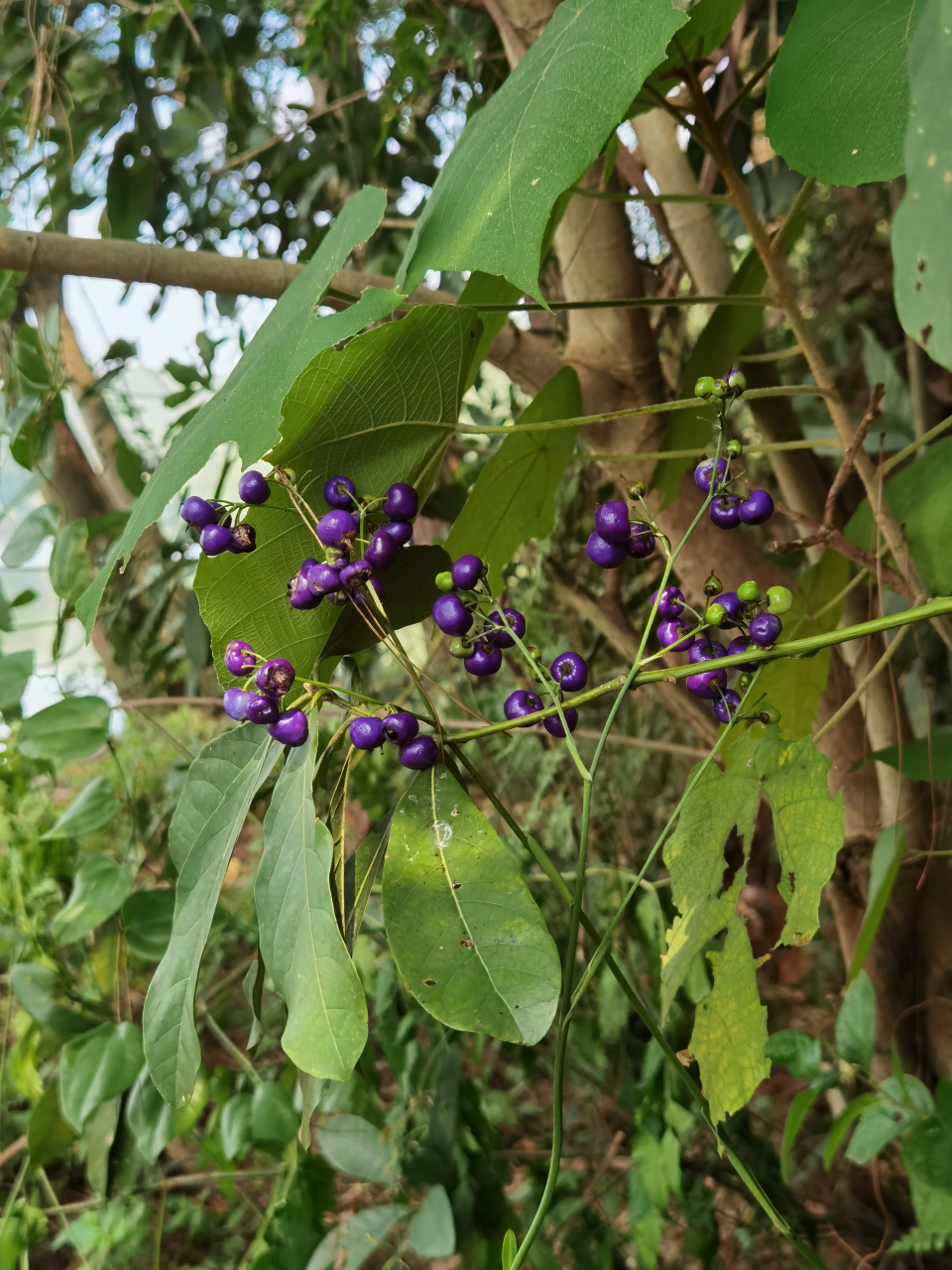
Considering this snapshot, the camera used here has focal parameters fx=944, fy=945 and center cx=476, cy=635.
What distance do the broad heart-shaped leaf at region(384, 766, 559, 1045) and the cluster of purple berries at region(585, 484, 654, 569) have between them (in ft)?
0.34

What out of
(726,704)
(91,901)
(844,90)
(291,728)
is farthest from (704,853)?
(91,901)

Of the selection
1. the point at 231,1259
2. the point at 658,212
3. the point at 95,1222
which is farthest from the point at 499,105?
the point at 231,1259

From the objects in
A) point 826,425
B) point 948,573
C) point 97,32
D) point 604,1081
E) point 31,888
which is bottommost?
point 604,1081

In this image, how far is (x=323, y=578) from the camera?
0.33 m

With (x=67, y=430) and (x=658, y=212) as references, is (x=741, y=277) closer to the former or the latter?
(x=658, y=212)

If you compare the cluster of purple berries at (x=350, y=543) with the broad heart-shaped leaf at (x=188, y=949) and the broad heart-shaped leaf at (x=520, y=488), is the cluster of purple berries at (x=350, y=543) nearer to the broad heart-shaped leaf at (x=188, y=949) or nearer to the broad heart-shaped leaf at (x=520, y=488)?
the broad heart-shaped leaf at (x=188, y=949)

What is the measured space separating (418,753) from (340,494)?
0.33ft

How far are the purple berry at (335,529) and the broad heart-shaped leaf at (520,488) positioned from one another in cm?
20

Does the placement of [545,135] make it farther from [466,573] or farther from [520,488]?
[520,488]

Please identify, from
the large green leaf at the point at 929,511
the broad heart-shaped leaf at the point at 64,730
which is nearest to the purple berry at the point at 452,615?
the large green leaf at the point at 929,511

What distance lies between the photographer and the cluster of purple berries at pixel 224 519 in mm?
341

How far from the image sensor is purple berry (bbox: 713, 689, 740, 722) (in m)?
0.35

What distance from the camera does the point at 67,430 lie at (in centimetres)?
140

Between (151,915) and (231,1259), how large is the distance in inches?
32.0
